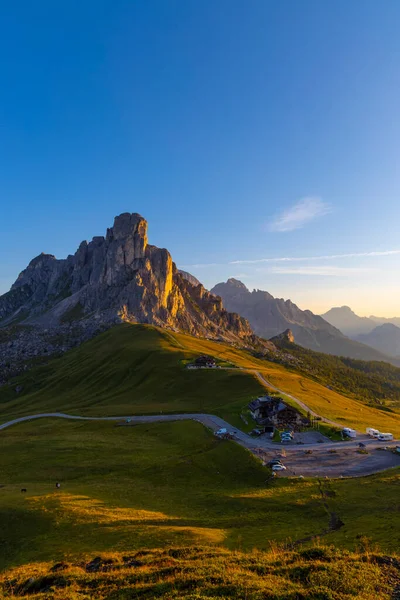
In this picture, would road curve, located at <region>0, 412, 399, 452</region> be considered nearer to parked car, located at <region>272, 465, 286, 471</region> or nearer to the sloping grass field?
the sloping grass field

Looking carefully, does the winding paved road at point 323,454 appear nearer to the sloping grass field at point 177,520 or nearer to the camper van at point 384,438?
the camper van at point 384,438

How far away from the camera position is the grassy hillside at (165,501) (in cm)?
3183

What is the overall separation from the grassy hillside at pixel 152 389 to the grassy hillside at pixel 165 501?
26370mm

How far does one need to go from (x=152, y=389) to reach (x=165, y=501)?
88.9m

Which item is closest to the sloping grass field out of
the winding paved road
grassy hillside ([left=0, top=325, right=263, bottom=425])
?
the winding paved road

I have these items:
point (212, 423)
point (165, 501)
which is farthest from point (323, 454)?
point (165, 501)

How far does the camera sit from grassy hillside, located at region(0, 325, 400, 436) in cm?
10394

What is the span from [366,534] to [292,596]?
19166mm

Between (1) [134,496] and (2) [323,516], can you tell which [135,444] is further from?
(2) [323,516]

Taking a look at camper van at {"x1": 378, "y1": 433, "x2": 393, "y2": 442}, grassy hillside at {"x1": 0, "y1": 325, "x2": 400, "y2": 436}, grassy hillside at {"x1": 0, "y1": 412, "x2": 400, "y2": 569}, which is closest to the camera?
grassy hillside at {"x1": 0, "y1": 412, "x2": 400, "y2": 569}

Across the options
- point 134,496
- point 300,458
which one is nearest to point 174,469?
point 134,496

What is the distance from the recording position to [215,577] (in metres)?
20.0

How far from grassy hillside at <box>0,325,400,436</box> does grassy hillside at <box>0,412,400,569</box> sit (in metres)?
26.4

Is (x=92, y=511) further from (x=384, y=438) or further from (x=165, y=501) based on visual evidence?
(x=384, y=438)
